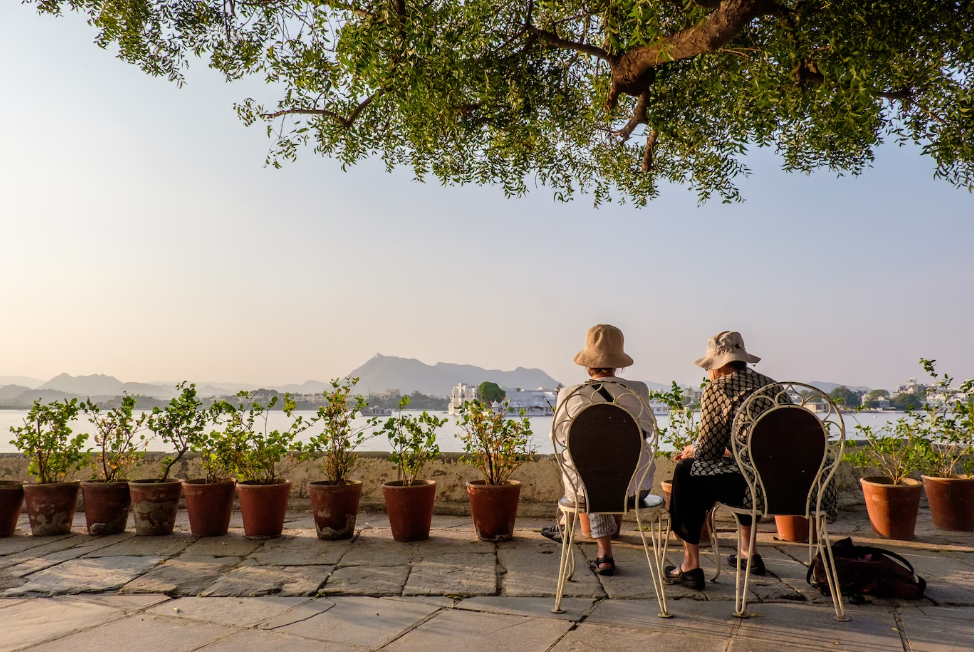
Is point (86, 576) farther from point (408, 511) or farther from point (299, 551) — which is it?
point (408, 511)

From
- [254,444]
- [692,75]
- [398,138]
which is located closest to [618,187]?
[692,75]

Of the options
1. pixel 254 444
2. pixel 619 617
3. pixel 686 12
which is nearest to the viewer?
pixel 619 617

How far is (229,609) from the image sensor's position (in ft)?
9.89

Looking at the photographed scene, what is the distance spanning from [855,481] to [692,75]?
3937mm

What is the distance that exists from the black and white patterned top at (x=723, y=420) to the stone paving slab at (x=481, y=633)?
1100mm

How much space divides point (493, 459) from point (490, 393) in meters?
0.51

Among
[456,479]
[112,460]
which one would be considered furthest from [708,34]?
[112,460]

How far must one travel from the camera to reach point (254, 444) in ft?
15.8

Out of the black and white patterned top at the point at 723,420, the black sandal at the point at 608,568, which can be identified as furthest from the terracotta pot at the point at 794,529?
the black sandal at the point at 608,568

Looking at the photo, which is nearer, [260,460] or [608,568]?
[608,568]

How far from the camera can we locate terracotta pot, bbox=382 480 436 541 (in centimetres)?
450

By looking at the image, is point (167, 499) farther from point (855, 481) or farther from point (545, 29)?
point (855, 481)

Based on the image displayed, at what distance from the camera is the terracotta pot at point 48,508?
190 inches

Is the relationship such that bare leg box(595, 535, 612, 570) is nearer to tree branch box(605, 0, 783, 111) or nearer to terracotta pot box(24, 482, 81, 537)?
tree branch box(605, 0, 783, 111)
